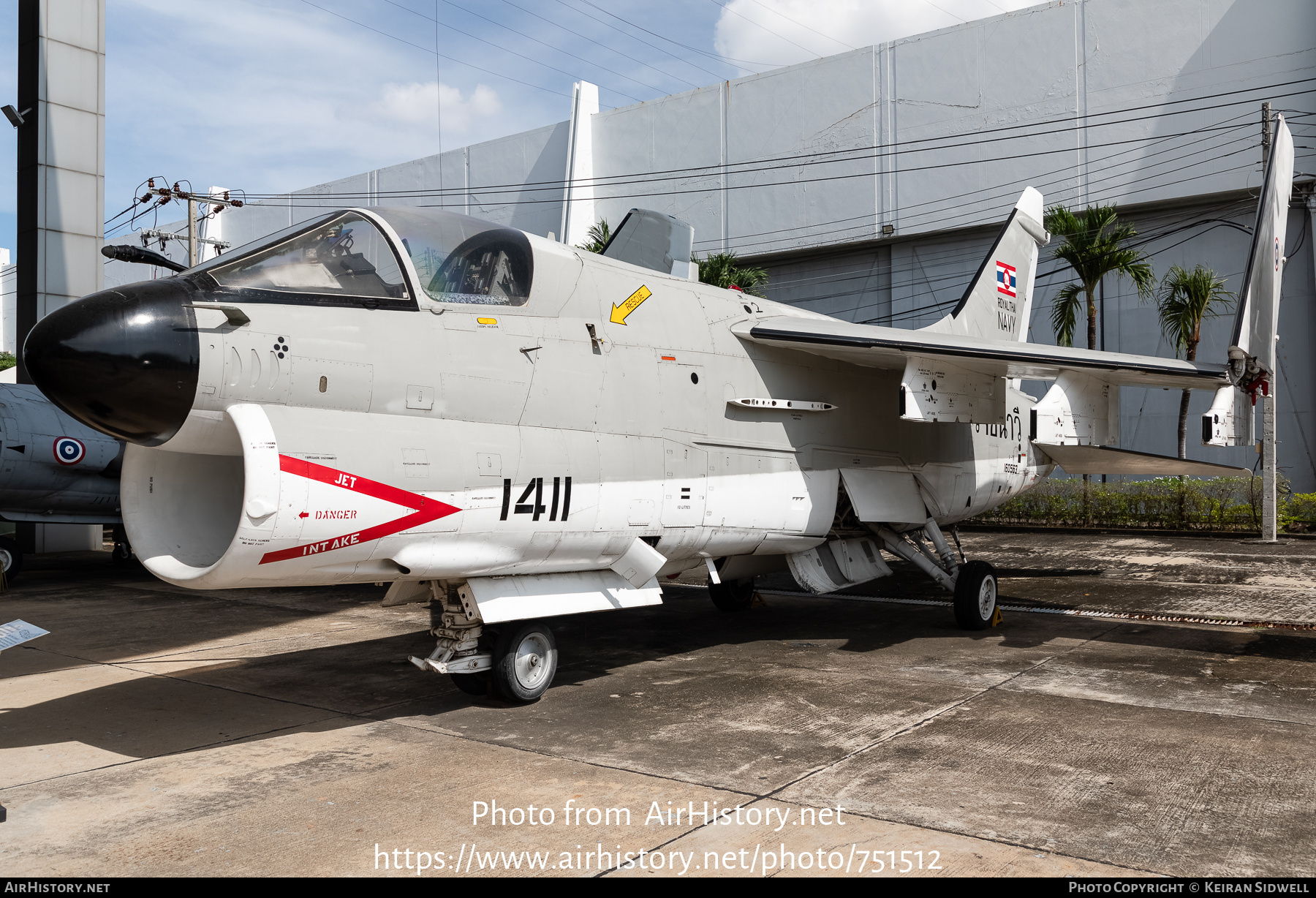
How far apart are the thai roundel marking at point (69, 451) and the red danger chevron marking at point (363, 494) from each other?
37.5 ft

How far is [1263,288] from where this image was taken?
27.2 ft

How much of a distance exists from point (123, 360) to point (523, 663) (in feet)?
10.0

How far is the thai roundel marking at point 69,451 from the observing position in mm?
13841

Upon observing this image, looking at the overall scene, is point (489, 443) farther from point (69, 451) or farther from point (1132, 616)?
point (69, 451)

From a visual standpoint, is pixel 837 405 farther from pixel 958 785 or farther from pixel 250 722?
pixel 250 722

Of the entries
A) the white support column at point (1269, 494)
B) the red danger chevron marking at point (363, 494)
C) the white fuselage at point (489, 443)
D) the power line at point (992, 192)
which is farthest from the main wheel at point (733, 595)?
the power line at point (992, 192)

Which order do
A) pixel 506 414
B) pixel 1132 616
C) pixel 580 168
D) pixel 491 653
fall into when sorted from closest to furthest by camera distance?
pixel 506 414 < pixel 491 653 < pixel 1132 616 < pixel 580 168

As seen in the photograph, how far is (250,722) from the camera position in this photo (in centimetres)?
594

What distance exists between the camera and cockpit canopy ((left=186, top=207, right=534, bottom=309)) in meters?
5.17

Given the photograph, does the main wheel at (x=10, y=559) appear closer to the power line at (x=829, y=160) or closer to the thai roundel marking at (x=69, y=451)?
the thai roundel marking at (x=69, y=451)

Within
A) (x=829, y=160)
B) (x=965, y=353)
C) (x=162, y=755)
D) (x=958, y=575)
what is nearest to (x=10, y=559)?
(x=162, y=755)

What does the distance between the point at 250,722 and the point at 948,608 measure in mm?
7614

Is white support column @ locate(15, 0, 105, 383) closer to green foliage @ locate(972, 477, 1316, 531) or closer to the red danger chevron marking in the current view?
the red danger chevron marking

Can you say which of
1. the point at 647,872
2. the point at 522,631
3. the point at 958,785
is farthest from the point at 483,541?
the point at 958,785
